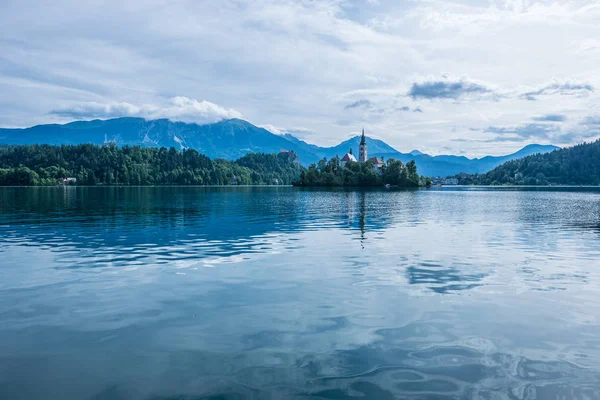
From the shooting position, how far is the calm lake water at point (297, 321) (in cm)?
1052

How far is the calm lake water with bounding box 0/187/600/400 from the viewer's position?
10.5m

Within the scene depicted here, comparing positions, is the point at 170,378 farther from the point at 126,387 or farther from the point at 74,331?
the point at 74,331

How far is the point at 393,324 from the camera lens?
1481 centimetres

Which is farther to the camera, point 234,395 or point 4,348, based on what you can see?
point 4,348

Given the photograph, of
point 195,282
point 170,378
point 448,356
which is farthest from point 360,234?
point 170,378

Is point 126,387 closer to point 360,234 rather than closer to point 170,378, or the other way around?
point 170,378

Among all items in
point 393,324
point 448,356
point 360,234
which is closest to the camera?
point 448,356

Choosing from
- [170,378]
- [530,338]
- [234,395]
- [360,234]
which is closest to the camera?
[234,395]

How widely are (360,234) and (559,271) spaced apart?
1847 cm

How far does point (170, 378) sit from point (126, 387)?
1.02m

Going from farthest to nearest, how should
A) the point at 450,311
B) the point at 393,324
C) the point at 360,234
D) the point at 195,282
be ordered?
1. the point at 360,234
2. the point at 195,282
3. the point at 450,311
4. the point at 393,324

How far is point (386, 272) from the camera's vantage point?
23.5 meters

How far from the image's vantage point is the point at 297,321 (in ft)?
49.7

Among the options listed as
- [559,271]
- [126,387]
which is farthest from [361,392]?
[559,271]
